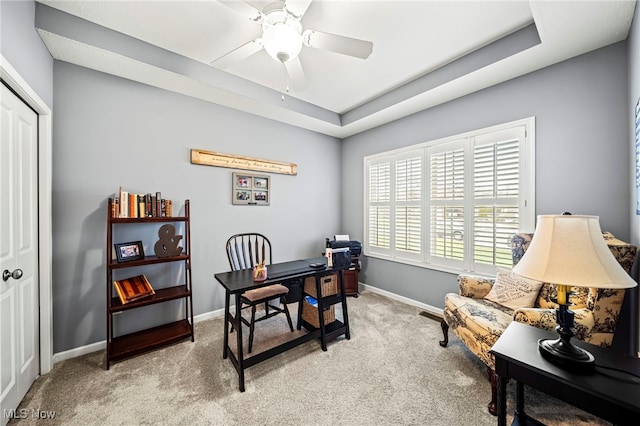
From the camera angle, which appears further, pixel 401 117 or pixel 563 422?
pixel 401 117

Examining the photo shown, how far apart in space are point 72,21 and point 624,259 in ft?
13.8

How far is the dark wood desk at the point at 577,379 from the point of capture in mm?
925

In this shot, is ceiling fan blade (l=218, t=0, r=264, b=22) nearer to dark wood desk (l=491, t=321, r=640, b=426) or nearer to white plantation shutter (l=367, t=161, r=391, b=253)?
dark wood desk (l=491, t=321, r=640, b=426)

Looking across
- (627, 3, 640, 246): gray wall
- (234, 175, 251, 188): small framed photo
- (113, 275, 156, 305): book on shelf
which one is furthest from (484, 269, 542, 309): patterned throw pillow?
(113, 275, 156, 305): book on shelf

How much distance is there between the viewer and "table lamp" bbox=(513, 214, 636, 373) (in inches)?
40.2

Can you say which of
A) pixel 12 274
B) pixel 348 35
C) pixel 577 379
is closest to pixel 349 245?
pixel 348 35

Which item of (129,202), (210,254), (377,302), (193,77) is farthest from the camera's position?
(377,302)

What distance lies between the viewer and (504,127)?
2551 millimetres

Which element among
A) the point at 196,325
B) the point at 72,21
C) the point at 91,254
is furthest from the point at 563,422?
the point at 72,21

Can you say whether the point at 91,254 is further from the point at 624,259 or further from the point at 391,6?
the point at 624,259

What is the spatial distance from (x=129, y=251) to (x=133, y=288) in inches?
13.7

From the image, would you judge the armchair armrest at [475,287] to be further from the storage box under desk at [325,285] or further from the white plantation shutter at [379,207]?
the white plantation shutter at [379,207]
